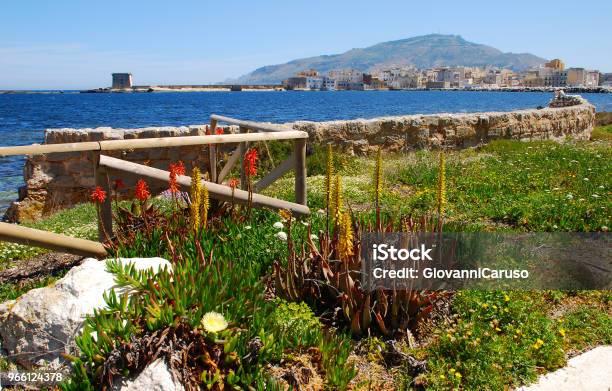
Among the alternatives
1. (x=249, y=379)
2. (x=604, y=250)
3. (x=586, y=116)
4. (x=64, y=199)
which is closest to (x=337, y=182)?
(x=249, y=379)

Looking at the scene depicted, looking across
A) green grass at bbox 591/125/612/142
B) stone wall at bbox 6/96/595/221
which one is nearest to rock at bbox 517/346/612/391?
stone wall at bbox 6/96/595/221

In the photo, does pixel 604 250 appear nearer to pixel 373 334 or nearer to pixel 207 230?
pixel 373 334

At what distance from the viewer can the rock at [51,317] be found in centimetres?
325

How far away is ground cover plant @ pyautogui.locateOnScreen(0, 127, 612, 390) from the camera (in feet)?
9.96

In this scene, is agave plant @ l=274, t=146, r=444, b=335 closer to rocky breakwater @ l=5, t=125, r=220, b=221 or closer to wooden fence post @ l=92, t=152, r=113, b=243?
wooden fence post @ l=92, t=152, r=113, b=243

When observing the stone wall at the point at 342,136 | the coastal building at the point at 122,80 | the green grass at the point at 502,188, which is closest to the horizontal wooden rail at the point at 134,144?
the stone wall at the point at 342,136

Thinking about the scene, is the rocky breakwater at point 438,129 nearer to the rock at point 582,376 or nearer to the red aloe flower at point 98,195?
the red aloe flower at point 98,195

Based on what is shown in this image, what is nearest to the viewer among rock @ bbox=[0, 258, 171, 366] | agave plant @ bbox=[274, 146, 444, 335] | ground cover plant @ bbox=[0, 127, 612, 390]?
ground cover plant @ bbox=[0, 127, 612, 390]

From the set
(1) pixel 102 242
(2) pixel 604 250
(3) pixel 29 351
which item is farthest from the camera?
(2) pixel 604 250

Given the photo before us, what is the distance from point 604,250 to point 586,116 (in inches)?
514

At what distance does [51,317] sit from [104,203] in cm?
164

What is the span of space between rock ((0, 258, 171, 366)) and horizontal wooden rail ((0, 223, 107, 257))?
86 centimetres

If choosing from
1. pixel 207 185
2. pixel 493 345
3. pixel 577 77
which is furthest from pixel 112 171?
pixel 577 77

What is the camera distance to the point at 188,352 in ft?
9.97
